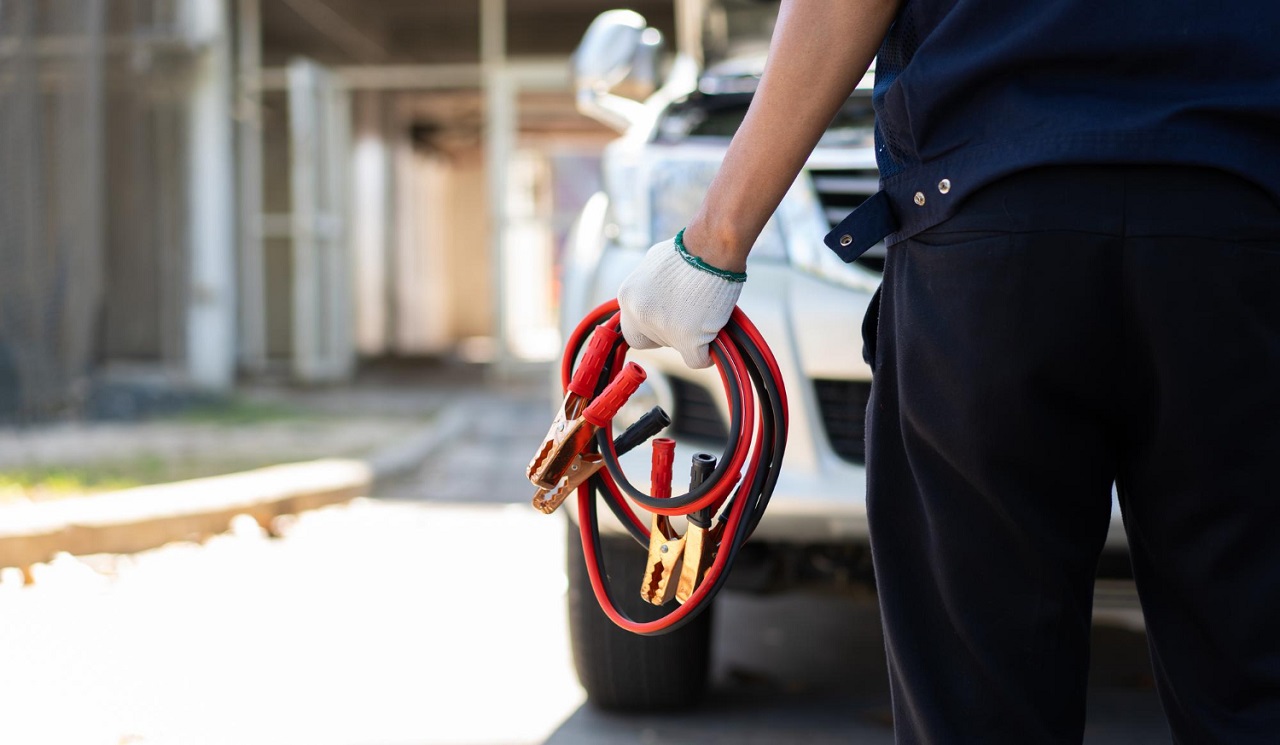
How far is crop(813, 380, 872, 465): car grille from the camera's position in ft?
8.45

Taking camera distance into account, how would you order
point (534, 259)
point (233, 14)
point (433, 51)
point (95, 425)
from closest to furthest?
point (95, 425)
point (233, 14)
point (433, 51)
point (534, 259)

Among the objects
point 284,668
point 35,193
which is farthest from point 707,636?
point 35,193

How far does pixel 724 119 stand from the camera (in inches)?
121

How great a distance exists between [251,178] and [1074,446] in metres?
11.4

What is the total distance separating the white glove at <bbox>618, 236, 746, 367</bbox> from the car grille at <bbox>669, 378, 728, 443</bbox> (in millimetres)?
1204

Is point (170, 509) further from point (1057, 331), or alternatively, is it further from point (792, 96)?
point (1057, 331)

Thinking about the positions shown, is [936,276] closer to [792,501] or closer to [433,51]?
[792,501]

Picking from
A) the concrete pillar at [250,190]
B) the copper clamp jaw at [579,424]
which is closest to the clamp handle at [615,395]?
the copper clamp jaw at [579,424]

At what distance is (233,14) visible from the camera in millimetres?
11594

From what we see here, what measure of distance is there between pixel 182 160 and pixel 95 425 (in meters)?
3.05

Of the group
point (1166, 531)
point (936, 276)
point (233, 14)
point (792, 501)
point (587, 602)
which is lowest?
point (587, 602)

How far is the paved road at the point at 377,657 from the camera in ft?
9.72

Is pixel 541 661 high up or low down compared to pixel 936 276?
down

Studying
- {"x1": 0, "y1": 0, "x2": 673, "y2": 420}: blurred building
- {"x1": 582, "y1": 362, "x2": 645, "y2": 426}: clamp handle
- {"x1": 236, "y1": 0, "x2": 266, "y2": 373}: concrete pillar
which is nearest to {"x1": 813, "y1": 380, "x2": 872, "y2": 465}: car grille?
{"x1": 582, "y1": 362, "x2": 645, "y2": 426}: clamp handle
